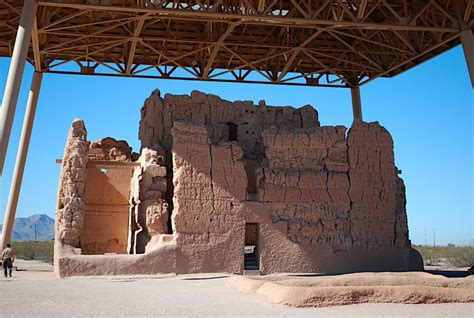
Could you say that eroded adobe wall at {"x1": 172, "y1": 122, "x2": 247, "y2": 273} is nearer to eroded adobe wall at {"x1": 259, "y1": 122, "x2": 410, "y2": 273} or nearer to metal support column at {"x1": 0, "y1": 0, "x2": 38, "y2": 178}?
eroded adobe wall at {"x1": 259, "y1": 122, "x2": 410, "y2": 273}

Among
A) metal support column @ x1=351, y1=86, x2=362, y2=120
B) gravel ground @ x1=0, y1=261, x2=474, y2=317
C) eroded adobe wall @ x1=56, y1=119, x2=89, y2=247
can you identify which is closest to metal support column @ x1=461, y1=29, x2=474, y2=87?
metal support column @ x1=351, y1=86, x2=362, y2=120

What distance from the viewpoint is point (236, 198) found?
54.5 feet

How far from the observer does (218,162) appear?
16672 millimetres

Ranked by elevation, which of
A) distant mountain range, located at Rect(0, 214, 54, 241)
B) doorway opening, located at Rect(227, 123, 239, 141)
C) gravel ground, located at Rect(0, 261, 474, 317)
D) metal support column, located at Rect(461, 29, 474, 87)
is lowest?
gravel ground, located at Rect(0, 261, 474, 317)

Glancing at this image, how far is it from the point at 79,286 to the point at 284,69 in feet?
37.5

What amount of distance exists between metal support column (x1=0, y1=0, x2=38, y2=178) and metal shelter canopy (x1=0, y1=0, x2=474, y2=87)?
→ 55 cm

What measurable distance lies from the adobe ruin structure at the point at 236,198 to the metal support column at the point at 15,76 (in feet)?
7.19

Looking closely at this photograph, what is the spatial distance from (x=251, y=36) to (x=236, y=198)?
6.48 meters

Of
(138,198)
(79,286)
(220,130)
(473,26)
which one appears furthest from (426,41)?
(79,286)

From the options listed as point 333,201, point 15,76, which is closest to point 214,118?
point 333,201

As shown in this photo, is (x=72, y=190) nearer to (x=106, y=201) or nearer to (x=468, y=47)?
(x=106, y=201)

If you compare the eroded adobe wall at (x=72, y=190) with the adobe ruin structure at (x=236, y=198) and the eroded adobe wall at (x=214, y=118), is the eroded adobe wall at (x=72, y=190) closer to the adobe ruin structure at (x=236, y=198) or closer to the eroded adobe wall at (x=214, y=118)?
the adobe ruin structure at (x=236, y=198)

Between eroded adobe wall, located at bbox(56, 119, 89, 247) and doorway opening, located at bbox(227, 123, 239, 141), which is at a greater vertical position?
doorway opening, located at bbox(227, 123, 239, 141)

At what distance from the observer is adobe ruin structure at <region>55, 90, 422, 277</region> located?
16.1 metres
